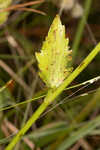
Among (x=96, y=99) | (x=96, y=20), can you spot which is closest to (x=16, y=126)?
(x=96, y=99)

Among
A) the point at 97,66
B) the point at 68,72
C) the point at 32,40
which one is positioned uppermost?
the point at 68,72

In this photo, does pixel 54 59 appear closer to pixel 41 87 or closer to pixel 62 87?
pixel 62 87

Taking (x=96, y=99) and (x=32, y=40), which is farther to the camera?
(x=32, y=40)

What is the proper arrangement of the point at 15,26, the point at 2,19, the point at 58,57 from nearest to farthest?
the point at 58,57 < the point at 2,19 < the point at 15,26

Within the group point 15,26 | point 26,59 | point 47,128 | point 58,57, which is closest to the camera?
point 58,57

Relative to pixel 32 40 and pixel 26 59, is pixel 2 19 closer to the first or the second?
pixel 26 59

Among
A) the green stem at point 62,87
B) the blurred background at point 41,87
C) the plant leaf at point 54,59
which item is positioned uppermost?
the plant leaf at point 54,59
